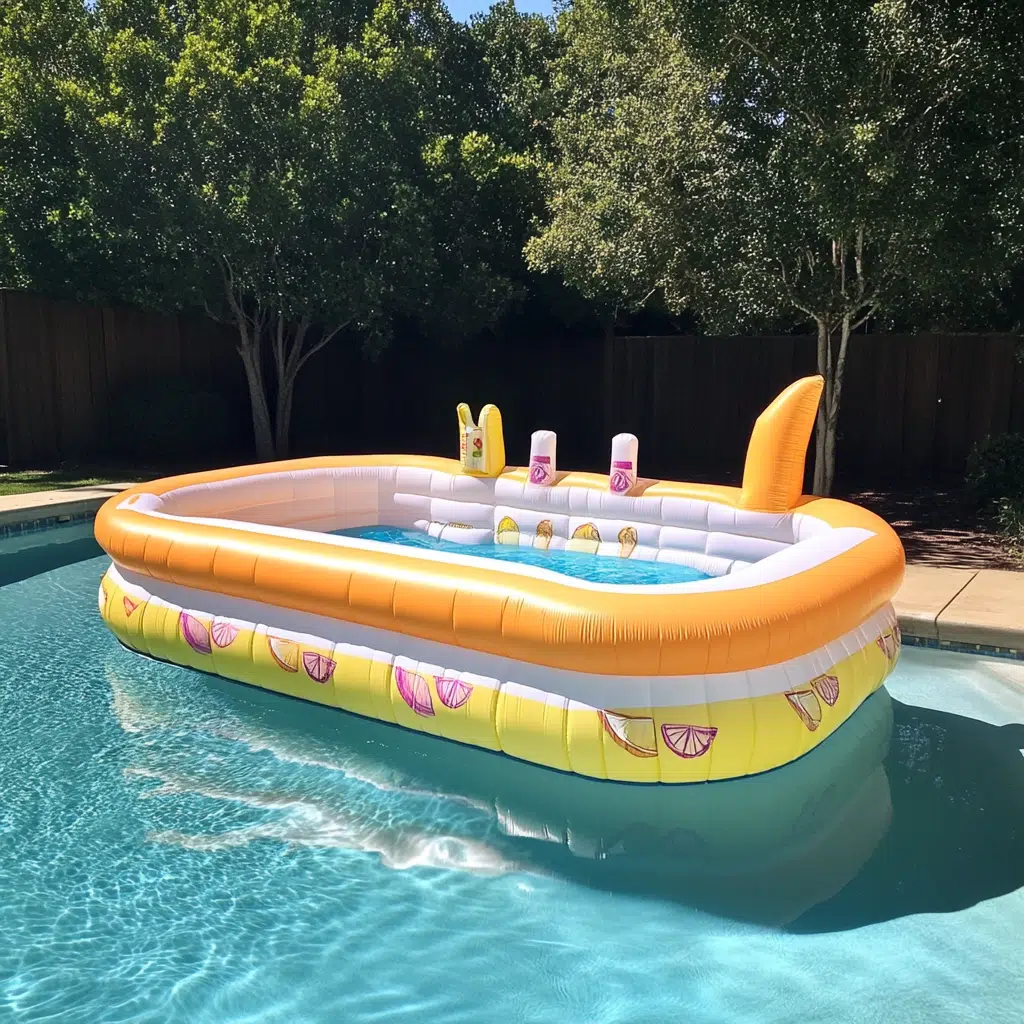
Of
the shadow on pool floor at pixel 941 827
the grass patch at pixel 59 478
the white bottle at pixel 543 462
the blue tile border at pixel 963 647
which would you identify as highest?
the white bottle at pixel 543 462

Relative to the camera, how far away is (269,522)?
7.04 metres

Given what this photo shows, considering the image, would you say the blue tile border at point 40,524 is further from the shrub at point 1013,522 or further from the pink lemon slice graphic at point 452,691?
the shrub at point 1013,522

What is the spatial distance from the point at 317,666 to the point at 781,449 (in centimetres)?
289

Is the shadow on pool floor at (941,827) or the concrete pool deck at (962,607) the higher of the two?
the concrete pool deck at (962,607)

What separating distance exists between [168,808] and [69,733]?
0.99 m

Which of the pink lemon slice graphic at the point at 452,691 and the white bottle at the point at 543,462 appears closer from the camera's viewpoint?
the pink lemon slice graphic at the point at 452,691

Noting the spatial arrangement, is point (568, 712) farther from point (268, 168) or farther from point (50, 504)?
point (268, 168)

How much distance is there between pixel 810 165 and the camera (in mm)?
6418

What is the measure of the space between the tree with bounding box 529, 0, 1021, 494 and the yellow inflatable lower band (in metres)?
3.50

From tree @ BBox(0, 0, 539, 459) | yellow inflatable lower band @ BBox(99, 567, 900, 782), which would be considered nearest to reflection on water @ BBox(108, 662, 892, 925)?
yellow inflatable lower band @ BBox(99, 567, 900, 782)

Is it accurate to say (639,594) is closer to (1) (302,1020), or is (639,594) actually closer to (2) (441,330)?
(1) (302,1020)

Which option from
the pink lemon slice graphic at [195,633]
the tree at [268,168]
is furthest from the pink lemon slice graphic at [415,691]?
the tree at [268,168]

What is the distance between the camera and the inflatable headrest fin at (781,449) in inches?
202

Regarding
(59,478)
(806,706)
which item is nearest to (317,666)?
(806,706)
